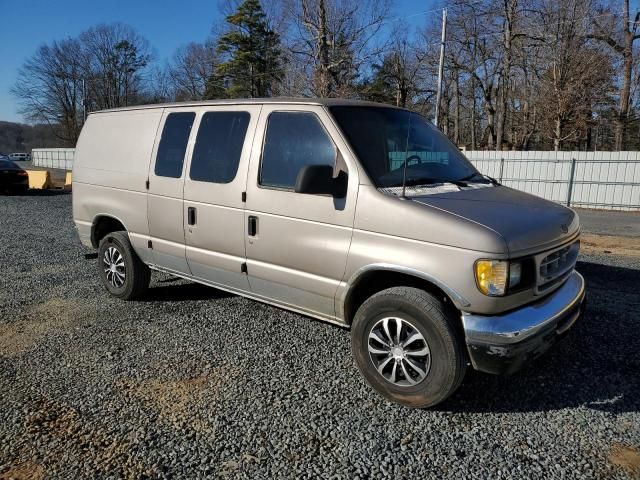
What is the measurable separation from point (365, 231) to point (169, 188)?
2.21m

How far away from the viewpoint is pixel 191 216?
4.46 m

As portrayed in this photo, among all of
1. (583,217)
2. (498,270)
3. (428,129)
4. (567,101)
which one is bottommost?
(583,217)

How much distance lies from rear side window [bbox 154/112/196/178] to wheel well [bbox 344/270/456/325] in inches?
83.4

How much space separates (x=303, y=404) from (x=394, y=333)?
0.78m

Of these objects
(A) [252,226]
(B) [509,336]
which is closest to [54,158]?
(A) [252,226]

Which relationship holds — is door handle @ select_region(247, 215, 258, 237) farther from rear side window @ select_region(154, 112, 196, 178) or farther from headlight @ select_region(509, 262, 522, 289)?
headlight @ select_region(509, 262, 522, 289)

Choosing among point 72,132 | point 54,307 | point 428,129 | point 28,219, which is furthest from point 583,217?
point 72,132

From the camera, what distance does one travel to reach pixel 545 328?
3.06 meters

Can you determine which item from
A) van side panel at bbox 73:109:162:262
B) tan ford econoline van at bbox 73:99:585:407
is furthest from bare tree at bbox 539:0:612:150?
van side panel at bbox 73:109:162:262

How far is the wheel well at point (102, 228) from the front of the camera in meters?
5.55

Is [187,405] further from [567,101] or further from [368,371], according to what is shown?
[567,101]

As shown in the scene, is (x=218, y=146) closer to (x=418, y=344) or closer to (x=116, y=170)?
(x=116, y=170)

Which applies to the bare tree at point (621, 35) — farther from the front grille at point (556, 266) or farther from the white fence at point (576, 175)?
the front grille at point (556, 266)

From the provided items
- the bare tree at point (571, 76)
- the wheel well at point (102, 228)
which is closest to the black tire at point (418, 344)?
the wheel well at point (102, 228)
